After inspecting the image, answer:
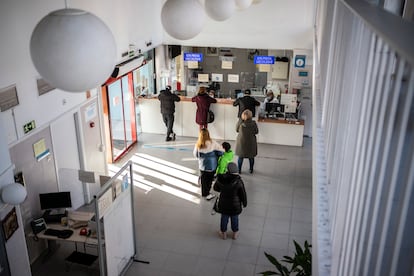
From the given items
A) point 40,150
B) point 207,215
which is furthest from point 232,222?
point 40,150

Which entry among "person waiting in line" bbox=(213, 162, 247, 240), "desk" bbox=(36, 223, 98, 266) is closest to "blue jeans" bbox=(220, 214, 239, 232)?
"person waiting in line" bbox=(213, 162, 247, 240)

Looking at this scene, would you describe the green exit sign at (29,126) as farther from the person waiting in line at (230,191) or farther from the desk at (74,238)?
the person waiting in line at (230,191)

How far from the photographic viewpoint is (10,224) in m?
4.66

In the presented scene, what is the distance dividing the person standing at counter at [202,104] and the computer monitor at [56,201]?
507 cm

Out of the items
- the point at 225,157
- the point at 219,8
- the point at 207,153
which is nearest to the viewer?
the point at 219,8

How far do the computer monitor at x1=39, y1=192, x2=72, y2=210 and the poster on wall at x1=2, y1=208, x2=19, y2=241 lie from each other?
1.47 m

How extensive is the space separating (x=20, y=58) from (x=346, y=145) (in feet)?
17.7

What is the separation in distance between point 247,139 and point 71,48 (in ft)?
22.9

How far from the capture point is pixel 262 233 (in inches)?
278

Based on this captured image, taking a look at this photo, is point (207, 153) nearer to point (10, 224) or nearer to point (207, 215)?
point (207, 215)

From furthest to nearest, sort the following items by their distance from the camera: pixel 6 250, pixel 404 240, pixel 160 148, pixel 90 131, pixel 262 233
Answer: pixel 160 148
pixel 90 131
pixel 262 233
pixel 6 250
pixel 404 240

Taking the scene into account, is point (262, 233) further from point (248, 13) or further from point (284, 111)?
point (248, 13)

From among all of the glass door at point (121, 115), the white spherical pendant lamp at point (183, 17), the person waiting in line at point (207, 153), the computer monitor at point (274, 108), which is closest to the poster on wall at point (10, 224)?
the white spherical pendant lamp at point (183, 17)

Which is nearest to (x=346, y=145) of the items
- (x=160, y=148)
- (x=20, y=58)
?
(x=20, y=58)
